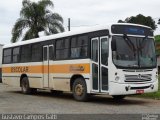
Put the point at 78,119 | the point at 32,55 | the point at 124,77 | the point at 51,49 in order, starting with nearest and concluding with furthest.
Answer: the point at 78,119 < the point at 124,77 < the point at 51,49 < the point at 32,55

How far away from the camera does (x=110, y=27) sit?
16.2 m

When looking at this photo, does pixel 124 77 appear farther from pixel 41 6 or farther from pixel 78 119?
pixel 41 6

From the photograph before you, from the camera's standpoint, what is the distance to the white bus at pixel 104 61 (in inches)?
626

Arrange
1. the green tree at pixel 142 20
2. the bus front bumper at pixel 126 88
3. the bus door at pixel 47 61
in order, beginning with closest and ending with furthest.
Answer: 1. the bus front bumper at pixel 126 88
2. the bus door at pixel 47 61
3. the green tree at pixel 142 20

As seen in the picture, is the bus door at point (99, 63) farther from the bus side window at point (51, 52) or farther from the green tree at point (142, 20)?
the green tree at point (142, 20)

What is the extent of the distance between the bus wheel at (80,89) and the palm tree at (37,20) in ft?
85.6

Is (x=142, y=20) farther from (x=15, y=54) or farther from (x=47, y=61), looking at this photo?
(x=47, y=61)

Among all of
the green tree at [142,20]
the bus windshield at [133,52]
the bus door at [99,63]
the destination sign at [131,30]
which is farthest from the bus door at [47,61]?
the green tree at [142,20]

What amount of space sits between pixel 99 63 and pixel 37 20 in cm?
2858

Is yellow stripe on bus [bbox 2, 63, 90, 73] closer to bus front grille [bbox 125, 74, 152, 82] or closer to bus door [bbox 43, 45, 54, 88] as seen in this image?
bus door [bbox 43, 45, 54, 88]

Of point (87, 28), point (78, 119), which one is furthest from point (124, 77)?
point (78, 119)

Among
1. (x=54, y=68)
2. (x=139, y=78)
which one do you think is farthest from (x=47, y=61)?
(x=139, y=78)

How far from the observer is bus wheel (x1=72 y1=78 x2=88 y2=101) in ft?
56.5

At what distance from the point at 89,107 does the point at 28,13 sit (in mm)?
30357
